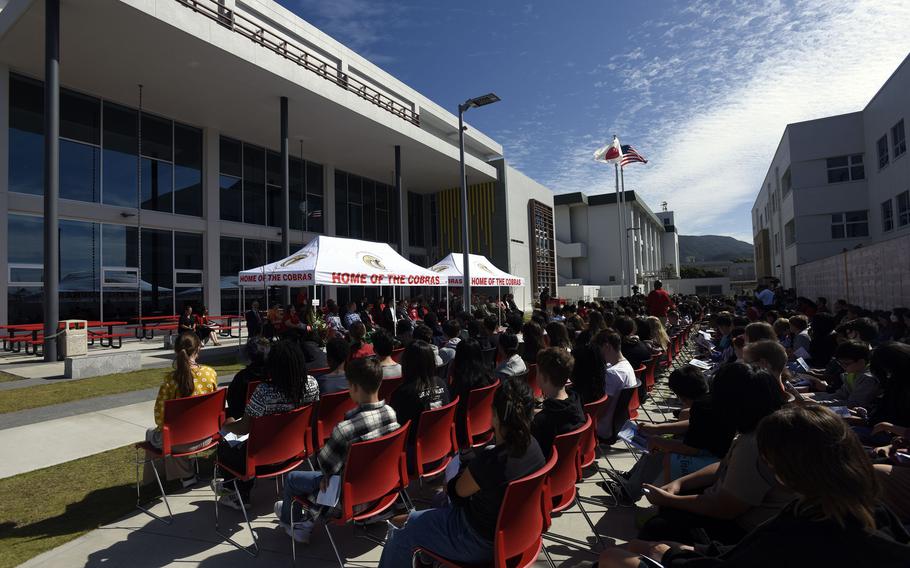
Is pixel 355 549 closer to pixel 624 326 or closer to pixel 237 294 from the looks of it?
pixel 624 326

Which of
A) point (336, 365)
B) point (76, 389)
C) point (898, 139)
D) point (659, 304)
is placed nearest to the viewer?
point (336, 365)

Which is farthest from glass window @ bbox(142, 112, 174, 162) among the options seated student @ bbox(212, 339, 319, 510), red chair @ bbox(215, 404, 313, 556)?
red chair @ bbox(215, 404, 313, 556)

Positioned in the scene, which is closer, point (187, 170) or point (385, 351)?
point (385, 351)

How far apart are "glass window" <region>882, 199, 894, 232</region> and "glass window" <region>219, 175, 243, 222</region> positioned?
95.1ft

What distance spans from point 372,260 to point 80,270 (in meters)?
10.1

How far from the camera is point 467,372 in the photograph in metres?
4.99

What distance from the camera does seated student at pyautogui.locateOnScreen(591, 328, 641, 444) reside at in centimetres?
448

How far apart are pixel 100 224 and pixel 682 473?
1869 centimetres

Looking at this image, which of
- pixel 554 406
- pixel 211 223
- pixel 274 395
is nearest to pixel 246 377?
pixel 274 395

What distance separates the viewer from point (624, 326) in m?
6.52

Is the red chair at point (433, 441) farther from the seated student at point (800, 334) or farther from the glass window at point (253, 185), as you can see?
the glass window at point (253, 185)

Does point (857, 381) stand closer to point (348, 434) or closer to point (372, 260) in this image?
point (348, 434)

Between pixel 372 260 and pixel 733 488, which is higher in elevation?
pixel 372 260

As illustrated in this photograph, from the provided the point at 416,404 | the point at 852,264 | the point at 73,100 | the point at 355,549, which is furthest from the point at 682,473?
the point at 73,100
